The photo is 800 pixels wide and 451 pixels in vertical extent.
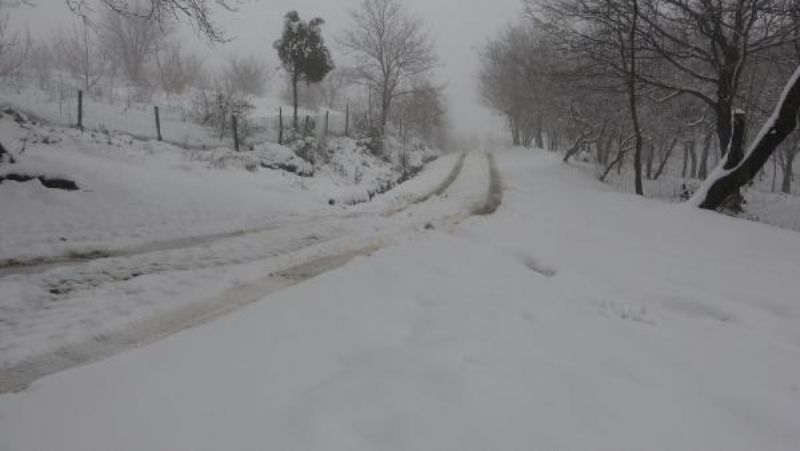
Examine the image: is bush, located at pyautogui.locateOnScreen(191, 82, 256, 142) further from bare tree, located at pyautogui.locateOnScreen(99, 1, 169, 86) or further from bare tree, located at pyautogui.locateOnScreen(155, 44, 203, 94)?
bare tree, located at pyautogui.locateOnScreen(99, 1, 169, 86)

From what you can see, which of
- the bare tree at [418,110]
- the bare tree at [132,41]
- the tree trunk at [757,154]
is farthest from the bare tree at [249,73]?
the tree trunk at [757,154]

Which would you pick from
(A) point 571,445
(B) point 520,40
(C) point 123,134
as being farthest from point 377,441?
(B) point 520,40

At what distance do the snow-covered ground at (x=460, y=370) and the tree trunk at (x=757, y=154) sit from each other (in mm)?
4877

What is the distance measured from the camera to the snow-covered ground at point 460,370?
2320 millimetres

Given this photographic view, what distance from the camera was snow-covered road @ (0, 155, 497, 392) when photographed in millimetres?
3230

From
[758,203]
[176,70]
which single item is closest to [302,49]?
[758,203]

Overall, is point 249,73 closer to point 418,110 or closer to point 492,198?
point 418,110

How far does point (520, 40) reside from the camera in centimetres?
3152

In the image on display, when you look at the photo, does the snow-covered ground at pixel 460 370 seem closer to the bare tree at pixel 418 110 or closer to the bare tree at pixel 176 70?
the bare tree at pixel 418 110

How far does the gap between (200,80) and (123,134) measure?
41.2 metres

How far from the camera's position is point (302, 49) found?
21.4 meters

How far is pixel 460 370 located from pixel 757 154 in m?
9.82

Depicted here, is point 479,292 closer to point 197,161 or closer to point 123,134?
point 197,161

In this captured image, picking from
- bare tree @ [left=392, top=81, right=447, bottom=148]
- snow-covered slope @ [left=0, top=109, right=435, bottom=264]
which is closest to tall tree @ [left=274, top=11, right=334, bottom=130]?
snow-covered slope @ [left=0, top=109, right=435, bottom=264]
